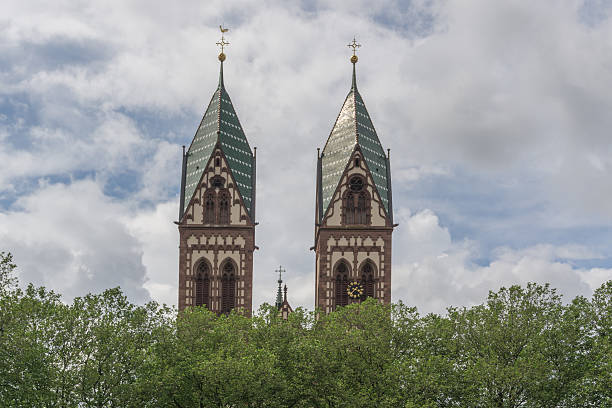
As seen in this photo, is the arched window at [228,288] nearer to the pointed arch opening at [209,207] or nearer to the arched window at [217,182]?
the pointed arch opening at [209,207]

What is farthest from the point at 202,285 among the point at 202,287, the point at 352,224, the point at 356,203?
the point at 356,203

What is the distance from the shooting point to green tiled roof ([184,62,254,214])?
7738 cm

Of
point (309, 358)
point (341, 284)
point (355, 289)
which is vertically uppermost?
point (341, 284)

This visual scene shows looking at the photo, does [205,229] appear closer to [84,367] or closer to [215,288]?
[215,288]

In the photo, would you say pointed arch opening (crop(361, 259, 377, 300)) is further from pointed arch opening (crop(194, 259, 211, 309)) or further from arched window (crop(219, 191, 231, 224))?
pointed arch opening (crop(194, 259, 211, 309))

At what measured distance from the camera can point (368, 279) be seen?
75.1m

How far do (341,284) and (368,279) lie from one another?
194cm

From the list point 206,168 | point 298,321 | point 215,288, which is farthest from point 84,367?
point 206,168

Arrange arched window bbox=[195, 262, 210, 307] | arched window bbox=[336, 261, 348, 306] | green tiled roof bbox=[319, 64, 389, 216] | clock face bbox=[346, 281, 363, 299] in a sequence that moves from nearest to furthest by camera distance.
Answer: clock face bbox=[346, 281, 363, 299] → arched window bbox=[195, 262, 210, 307] → arched window bbox=[336, 261, 348, 306] → green tiled roof bbox=[319, 64, 389, 216]

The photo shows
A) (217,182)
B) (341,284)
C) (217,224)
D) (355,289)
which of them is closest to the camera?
(355,289)

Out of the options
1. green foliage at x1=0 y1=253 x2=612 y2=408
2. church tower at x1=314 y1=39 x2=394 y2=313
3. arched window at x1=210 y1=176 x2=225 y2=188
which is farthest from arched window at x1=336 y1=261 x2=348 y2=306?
green foliage at x1=0 y1=253 x2=612 y2=408

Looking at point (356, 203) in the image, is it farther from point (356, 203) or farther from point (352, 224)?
point (352, 224)

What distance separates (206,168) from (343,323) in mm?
21226

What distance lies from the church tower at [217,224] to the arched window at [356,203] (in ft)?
22.4
